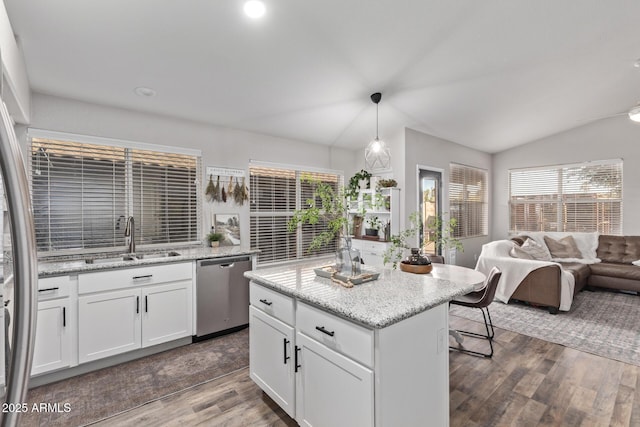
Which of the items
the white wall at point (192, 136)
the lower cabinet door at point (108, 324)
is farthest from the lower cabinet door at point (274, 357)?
the white wall at point (192, 136)

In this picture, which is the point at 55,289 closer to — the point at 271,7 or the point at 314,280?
the point at 314,280

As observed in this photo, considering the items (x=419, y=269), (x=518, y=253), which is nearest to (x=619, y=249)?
(x=518, y=253)

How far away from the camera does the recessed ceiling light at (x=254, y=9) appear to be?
207 centimetres

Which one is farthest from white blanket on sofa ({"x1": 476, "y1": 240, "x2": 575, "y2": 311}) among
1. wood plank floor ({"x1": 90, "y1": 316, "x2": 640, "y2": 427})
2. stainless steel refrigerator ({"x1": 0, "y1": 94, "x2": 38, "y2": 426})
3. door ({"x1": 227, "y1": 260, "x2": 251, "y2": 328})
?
stainless steel refrigerator ({"x1": 0, "y1": 94, "x2": 38, "y2": 426})

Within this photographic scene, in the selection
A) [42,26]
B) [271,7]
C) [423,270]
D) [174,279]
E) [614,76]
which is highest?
[614,76]

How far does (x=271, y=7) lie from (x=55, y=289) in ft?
8.83

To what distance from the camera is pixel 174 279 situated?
9.92ft

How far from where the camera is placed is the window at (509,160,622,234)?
5.54 m

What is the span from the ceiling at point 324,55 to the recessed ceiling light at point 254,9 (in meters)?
0.04

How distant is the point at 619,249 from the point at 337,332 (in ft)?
19.8

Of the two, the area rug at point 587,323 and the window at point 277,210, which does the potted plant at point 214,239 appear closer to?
the window at point 277,210

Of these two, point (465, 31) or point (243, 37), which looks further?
point (465, 31)

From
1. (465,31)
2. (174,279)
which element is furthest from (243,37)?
(174,279)

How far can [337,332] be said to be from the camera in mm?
1537
